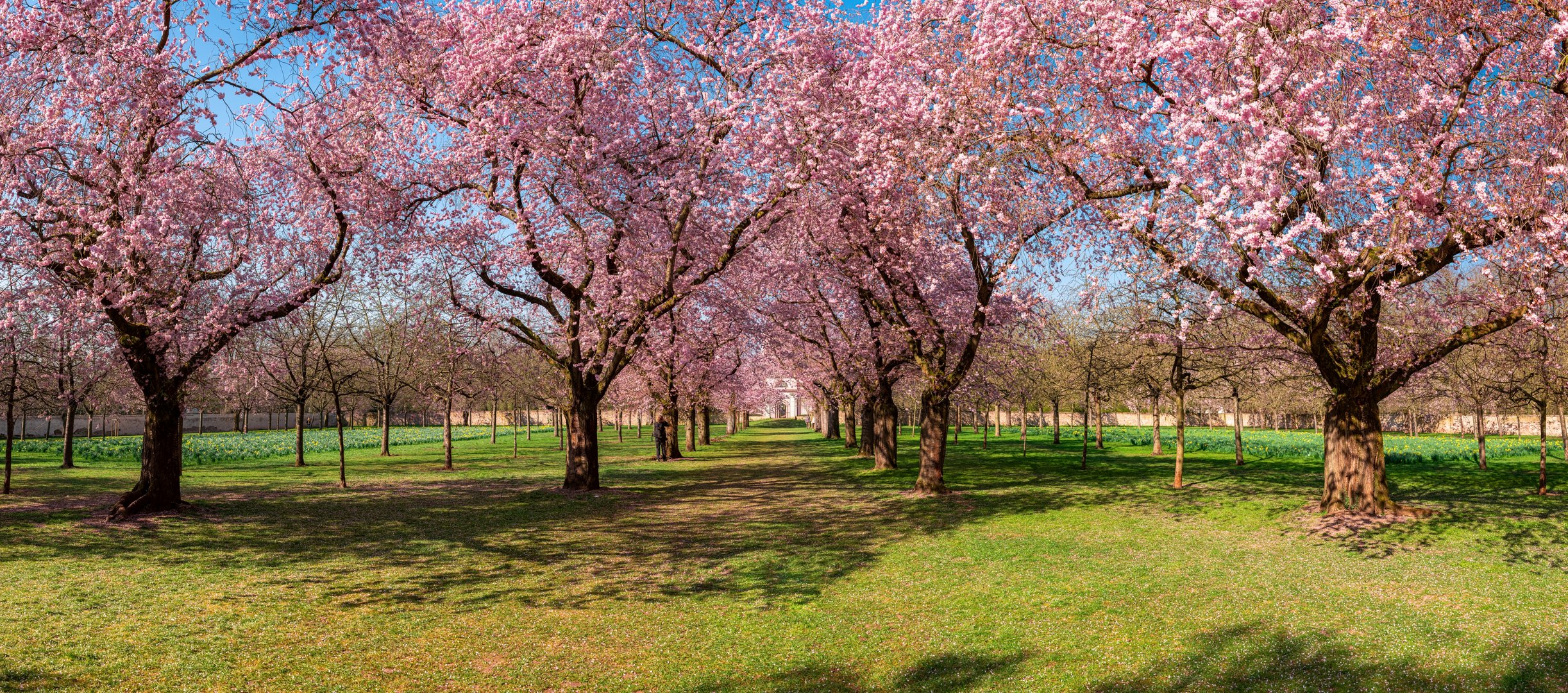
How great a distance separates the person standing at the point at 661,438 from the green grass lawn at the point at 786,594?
1466 centimetres

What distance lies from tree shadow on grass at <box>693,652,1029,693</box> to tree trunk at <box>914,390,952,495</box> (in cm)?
1299

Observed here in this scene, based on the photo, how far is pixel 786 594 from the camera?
1105cm

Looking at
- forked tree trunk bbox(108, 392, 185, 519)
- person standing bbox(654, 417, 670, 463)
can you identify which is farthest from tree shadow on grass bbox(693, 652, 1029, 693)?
person standing bbox(654, 417, 670, 463)

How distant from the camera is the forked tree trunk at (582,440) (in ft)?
73.2

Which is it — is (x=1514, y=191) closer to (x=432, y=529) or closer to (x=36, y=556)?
(x=432, y=529)

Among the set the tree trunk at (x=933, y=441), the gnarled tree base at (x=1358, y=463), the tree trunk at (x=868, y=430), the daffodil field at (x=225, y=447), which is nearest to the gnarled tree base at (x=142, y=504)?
the tree trunk at (x=933, y=441)

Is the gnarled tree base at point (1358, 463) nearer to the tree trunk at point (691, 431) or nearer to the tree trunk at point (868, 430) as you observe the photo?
the tree trunk at point (868, 430)

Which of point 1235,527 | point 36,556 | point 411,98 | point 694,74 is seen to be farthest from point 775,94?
point 36,556

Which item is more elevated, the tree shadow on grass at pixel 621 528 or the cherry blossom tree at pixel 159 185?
the cherry blossom tree at pixel 159 185

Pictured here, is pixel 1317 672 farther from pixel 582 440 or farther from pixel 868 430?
pixel 868 430

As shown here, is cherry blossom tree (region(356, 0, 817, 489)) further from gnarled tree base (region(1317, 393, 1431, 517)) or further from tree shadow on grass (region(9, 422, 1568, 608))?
gnarled tree base (region(1317, 393, 1431, 517))

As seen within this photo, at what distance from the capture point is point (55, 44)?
12453mm

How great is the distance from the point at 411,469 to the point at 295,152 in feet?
55.3

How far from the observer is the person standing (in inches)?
1395
